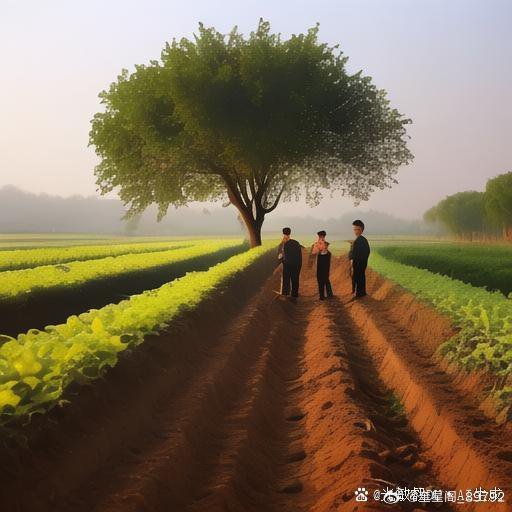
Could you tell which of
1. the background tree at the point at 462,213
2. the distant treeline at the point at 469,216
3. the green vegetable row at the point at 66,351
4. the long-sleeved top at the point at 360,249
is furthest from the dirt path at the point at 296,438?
the background tree at the point at 462,213

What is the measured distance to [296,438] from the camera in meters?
8.04

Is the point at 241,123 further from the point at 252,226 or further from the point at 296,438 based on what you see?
the point at 296,438

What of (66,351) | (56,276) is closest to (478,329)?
(66,351)

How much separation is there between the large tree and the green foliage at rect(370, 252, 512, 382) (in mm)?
22122

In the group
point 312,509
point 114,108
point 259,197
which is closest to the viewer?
point 312,509

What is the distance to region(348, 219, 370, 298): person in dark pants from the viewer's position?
58.4 feet

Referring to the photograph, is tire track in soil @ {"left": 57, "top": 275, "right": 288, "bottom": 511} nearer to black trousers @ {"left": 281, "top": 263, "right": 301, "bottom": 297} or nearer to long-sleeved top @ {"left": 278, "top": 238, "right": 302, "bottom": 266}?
long-sleeved top @ {"left": 278, "top": 238, "right": 302, "bottom": 266}

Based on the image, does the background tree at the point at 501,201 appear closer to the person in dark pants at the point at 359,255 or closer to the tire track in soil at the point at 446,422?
the person in dark pants at the point at 359,255

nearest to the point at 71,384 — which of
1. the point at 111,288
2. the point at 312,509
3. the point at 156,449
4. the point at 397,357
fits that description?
the point at 156,449

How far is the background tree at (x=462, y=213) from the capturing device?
Result: 11719cm

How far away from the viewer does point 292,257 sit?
18844mm

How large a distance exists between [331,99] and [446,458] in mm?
33009

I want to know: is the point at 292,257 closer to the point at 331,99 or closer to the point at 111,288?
the point at 111,288

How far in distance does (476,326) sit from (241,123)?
27444mm
